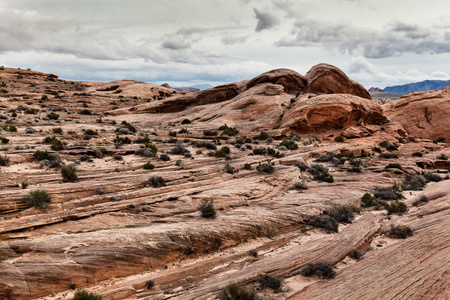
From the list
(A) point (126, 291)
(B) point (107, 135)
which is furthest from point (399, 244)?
(B) point (107, 135)

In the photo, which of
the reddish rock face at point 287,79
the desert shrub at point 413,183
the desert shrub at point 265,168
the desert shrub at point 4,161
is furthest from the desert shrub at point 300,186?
the reddish rock face at point 287,79

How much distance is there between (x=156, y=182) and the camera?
14.4 metres

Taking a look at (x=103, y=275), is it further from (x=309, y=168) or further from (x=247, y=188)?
(x=309, y=168)

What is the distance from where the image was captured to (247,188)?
52.1 feet

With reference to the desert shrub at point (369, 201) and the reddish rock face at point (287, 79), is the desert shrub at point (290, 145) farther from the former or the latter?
the reddish rock face at point (287, 79)

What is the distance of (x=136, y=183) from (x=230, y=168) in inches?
253

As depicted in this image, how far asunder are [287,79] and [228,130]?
19.7m

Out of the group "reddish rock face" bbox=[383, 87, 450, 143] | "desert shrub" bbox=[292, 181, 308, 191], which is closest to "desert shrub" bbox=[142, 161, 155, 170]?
"desert shrub" bbox=[292, 181, 308, 191]

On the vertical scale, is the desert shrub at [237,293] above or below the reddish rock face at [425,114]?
below

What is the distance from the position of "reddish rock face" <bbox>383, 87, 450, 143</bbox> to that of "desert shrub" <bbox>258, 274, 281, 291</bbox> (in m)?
44.0

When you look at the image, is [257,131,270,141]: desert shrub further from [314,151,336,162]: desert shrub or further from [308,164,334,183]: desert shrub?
[308,164,334,183]: desert shrub

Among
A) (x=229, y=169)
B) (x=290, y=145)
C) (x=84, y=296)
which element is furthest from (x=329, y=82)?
(x=84, y=296)

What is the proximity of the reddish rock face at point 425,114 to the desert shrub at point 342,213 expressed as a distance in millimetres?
35903

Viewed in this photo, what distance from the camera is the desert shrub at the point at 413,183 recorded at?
19547 mm
